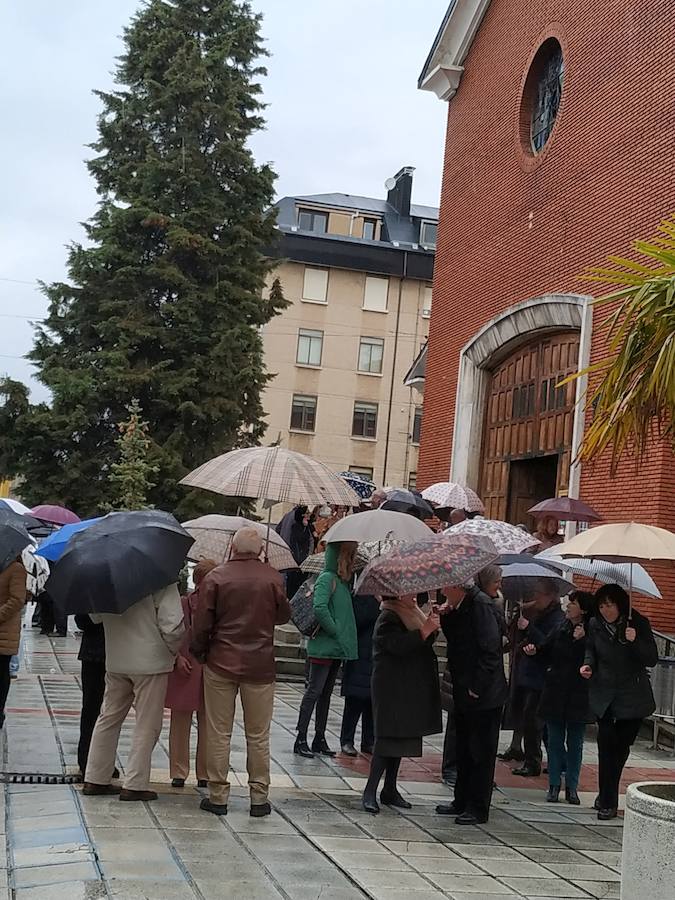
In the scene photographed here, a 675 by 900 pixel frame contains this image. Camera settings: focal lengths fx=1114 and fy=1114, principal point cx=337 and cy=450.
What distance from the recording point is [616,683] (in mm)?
8164

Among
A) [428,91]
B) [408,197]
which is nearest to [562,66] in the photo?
[428,91]

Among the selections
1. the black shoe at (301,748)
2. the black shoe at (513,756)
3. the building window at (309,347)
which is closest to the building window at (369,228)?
the building window at (309,347)

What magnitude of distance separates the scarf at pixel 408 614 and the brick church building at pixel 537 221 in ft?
21.9

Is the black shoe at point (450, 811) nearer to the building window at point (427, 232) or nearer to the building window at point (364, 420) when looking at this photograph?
the building window at point (364, 420)

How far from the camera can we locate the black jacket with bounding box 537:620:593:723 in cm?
860

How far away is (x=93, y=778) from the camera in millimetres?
7355

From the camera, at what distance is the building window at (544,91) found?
18.6 metres

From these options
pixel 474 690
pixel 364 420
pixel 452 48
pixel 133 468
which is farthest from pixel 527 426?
pixel 364 420

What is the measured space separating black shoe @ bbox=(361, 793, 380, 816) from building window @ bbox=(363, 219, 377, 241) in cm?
4131

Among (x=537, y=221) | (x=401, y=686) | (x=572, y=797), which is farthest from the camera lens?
(x=537, y=221)

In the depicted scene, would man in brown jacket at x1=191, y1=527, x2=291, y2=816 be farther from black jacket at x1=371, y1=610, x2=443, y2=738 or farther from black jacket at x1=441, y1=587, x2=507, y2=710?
black jacket at x1=441, y1=587, x2=507, y2=710

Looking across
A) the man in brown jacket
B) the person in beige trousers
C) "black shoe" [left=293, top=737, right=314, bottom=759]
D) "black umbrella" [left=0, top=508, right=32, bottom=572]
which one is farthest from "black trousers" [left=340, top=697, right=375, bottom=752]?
"black umbrella" [left=0, top=508, right=32, bottom=572]

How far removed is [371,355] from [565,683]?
37265 mm

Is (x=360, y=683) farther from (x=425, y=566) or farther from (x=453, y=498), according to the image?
(x=453, y=498)
